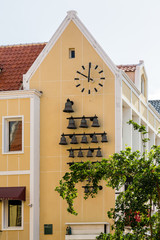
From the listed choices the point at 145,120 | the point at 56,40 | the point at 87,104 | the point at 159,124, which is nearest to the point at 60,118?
the point at 87,104

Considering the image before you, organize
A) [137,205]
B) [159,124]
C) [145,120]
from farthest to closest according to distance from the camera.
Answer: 1. [159,124]
2. [145,120]
3. [137,205]

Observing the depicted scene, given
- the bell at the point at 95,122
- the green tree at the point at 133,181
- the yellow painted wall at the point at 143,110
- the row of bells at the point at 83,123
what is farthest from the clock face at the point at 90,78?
the green tree at the point at 133,181

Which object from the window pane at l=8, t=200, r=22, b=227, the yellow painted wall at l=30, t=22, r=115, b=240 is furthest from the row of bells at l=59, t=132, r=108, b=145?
the window pane at l=8, t=200, r=22, b=227

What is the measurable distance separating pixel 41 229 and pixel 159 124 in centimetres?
2010

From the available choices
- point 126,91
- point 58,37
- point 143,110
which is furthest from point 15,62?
point 143,110

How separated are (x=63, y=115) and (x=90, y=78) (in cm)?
235

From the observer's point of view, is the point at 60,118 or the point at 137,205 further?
the point at 60,118

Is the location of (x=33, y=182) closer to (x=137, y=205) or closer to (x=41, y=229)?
(x=41, y=229)

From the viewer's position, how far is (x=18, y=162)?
37.9 m

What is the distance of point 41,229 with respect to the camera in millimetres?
37688

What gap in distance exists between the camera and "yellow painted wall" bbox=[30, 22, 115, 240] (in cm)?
3744

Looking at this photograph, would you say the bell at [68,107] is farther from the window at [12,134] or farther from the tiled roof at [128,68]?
the tiled roof at [128,68]

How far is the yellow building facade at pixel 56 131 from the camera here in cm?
3738

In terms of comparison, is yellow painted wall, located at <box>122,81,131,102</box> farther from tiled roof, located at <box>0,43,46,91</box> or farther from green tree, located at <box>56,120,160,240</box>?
green tree, located at <box>56,120,160,240</box>
